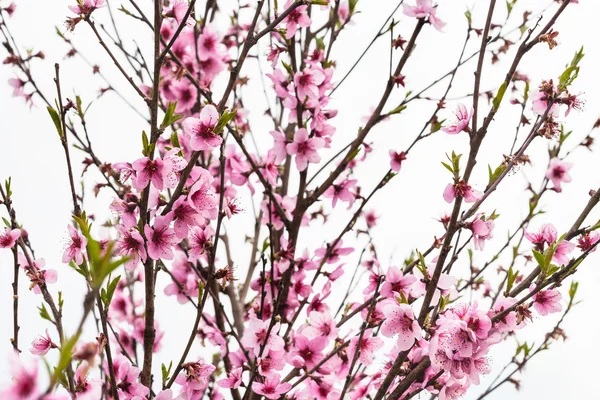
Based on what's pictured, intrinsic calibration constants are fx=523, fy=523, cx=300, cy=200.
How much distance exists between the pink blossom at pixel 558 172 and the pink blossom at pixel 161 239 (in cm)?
235

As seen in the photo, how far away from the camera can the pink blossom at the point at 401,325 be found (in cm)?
192

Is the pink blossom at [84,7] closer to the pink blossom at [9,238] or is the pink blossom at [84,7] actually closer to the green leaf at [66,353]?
the pink blossom at [9,238]

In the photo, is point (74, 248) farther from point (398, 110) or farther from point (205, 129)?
point (398, 110)

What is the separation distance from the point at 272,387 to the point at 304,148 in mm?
1322

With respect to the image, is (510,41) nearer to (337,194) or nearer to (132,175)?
(337,194)

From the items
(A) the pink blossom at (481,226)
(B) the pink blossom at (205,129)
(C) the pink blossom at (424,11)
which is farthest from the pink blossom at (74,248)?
(C) the pink blossom at (424,11)

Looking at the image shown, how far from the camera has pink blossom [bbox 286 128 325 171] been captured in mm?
2959

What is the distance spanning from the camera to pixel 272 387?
2.35 m

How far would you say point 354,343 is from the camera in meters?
2.59

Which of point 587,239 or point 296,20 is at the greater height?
point 296,20

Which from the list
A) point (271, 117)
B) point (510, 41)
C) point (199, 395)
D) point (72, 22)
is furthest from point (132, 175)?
point (510, 41)

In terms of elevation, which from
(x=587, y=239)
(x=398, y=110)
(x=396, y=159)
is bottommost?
(x=587, y=239)

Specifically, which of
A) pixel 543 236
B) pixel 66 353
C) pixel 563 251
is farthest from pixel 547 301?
pixel 66 353

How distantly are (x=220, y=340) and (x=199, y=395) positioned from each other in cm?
59
